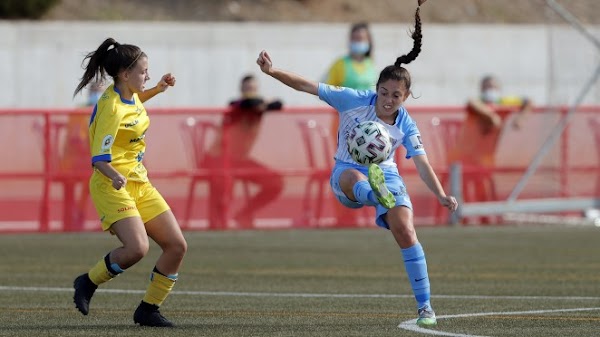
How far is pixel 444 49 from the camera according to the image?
30625mm

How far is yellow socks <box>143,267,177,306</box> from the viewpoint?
371 inches

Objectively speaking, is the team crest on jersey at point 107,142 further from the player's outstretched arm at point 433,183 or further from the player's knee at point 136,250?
the player's outstretched arm at point 433,183

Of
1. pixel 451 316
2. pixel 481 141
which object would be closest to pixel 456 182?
pixel 481 141

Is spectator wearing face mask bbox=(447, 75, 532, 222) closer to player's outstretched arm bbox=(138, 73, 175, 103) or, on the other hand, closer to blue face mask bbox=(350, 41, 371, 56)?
blue face mask bbox=(350, 41, 371, 56)

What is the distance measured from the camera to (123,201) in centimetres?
932

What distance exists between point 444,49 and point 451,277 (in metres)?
18.0

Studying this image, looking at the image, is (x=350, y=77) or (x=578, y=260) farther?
(x=350, y=77)

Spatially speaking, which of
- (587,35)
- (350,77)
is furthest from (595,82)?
(350,77)

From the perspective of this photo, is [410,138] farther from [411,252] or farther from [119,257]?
[119,257]

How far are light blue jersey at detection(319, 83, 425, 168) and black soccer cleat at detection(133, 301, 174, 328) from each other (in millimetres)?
1584

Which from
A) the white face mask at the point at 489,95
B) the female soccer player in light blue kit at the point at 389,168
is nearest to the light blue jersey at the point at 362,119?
the female soccer player in light blue kit at the point at 389,168

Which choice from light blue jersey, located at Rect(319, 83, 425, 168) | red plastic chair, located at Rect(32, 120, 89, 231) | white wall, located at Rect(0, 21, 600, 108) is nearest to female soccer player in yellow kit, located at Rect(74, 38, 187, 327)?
light blue jersey, located at Rect(319, 83, 425, 168)

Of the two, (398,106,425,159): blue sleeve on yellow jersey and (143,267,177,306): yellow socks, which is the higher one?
(398,106,425,159): blue sleeve on yellow jersey

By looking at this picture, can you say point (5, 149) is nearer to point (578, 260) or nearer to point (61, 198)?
point (61, 198)
